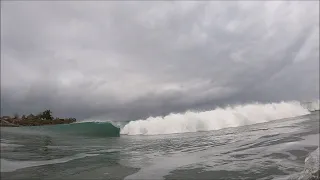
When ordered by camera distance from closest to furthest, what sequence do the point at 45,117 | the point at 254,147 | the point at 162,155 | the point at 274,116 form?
the point at 162,155
the point at 254,147
the point at 274,116
the point at 45,117

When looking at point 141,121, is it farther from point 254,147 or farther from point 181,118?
point 254,147

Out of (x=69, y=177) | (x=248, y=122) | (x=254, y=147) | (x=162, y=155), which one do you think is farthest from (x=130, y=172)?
(x=248, y=122)

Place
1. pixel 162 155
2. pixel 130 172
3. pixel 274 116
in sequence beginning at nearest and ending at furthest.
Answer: pixel 130 172 < pixel 162 155 < pixel 274 116

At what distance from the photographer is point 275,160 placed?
12828 mm

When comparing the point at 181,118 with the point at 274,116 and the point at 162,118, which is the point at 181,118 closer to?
the point at 162,118

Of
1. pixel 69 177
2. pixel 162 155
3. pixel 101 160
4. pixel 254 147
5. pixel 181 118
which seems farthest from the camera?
pixel 181 118

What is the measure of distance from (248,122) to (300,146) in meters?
28.4

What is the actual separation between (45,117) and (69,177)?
75664 mm

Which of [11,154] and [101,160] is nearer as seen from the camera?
[11,154]

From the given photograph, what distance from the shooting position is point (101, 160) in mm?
13453

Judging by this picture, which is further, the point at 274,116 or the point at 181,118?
the point at 274,116

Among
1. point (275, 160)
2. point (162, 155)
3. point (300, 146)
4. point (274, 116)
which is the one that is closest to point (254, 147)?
point (300, 146)

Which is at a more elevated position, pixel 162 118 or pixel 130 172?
pixel 162 118

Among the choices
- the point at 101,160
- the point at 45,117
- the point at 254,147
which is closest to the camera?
the point at 101,160
